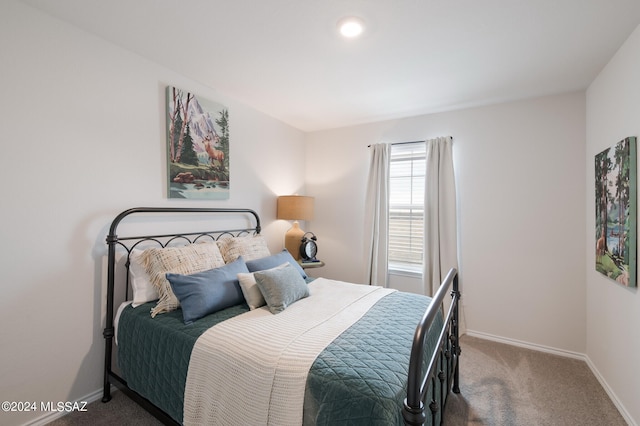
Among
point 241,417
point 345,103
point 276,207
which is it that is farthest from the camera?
point 276,207

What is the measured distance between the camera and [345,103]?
10.2 ft

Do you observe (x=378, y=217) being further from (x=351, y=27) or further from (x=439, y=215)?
(x=351, y=27)

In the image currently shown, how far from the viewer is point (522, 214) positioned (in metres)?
2.88

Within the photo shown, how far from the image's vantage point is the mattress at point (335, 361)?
44.6 inches

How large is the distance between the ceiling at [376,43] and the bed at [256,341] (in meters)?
1.22

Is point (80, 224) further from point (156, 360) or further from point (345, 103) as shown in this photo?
point (345, 103)

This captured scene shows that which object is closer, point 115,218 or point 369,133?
point 115,218

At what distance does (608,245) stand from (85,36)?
13.0 ft

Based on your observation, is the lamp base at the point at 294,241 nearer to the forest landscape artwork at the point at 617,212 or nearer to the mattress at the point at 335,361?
the mattress at the point at 335,361

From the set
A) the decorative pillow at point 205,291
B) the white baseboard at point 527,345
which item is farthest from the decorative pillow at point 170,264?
the white baseboard at point 527,345

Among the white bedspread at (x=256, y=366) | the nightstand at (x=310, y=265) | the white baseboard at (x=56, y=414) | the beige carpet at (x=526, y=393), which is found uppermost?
the nightstand at (x=310, y=265)

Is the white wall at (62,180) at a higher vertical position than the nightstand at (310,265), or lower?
higher

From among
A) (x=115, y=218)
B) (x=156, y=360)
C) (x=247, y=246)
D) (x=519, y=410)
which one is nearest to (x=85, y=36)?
(x=115, y=218)

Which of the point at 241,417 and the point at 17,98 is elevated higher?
the point at 17,98
